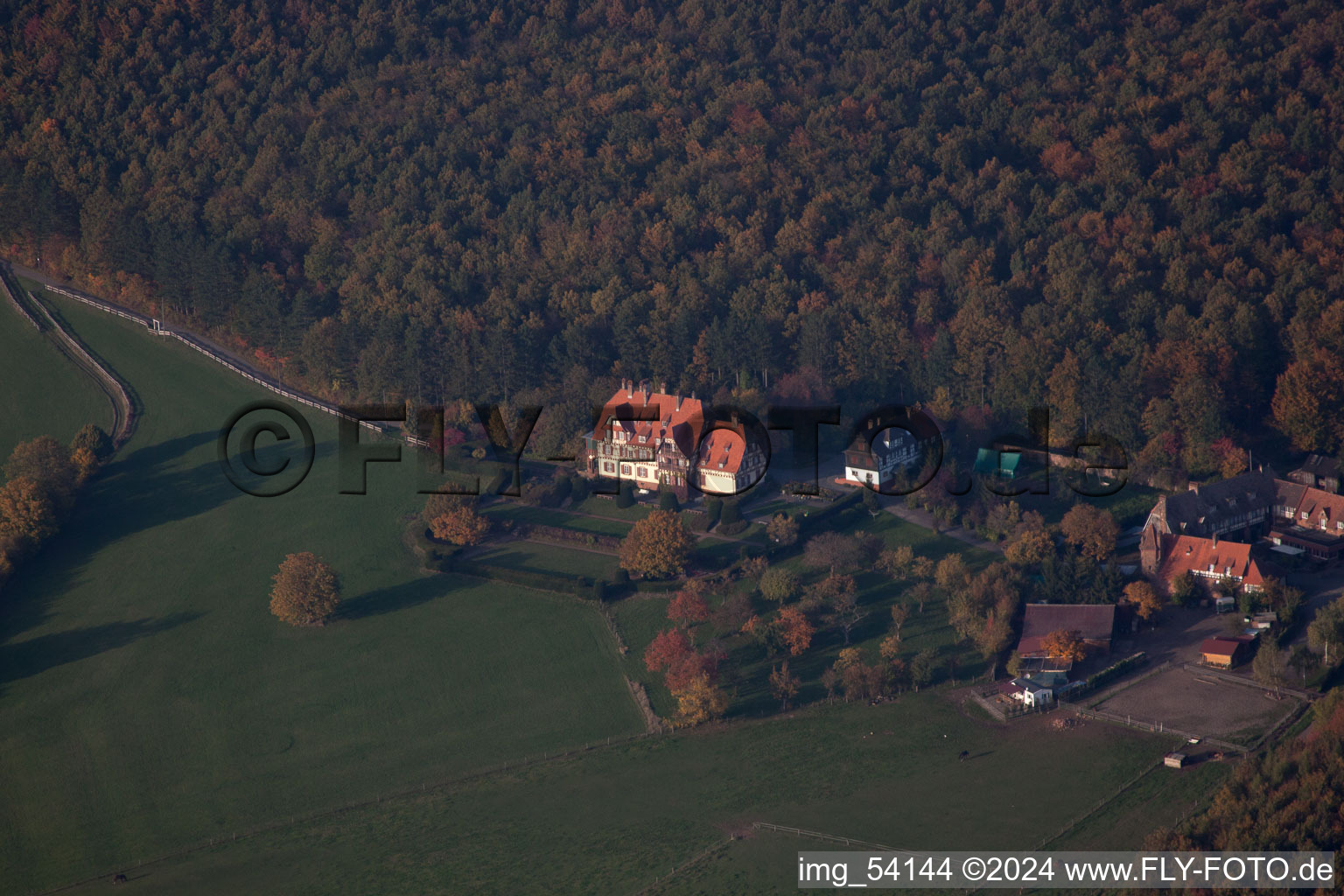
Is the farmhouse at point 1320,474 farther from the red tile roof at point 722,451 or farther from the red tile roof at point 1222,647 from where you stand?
the red tile roof at point 722,451

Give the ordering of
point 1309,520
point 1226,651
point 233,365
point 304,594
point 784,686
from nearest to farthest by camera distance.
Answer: point 784,686 < point 1226,651 < point 304,594 < point 1309,520 < point 233,365

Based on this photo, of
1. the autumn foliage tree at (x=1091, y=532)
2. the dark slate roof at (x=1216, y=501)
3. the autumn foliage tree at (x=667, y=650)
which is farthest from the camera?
the dark slate roof at (x=1216, y=501)

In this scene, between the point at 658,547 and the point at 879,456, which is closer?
the point at 658,547

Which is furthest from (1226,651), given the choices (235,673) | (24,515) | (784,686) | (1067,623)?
(24,515)

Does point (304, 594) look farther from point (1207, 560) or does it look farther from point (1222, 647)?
point (1207, 560)

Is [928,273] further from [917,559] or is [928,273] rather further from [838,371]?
[917,559]

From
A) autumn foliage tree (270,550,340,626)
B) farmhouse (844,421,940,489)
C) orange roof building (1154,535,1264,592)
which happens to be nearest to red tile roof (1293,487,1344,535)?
orange roof building (1154,535,1264,592)

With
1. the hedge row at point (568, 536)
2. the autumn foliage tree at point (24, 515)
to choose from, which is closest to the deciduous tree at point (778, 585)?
the hedge row at point (568, 536)
